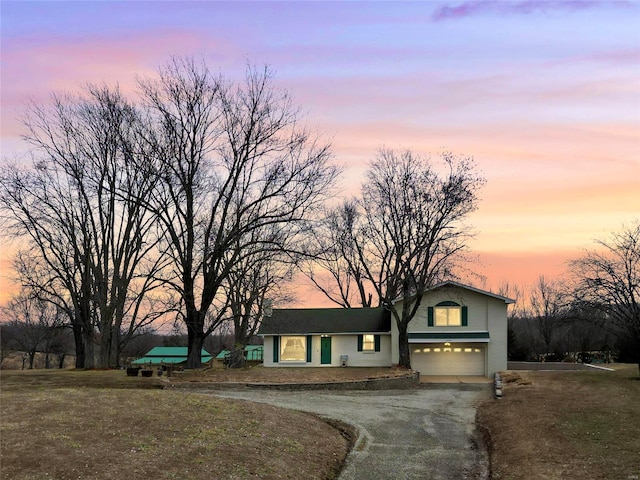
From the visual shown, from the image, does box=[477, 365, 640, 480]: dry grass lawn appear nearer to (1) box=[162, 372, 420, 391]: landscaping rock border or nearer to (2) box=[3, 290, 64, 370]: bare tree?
(1) box=[162, 372, 420, 391]: landscaping rock border

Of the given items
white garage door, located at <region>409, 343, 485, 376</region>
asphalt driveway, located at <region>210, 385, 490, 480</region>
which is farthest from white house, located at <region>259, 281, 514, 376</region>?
asphalt driveway, located at <region>210, 385, 490, 480</region>

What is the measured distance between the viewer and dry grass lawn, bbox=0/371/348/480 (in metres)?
10.4

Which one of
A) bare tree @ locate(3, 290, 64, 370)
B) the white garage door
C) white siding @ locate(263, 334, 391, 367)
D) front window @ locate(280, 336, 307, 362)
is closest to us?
the white garage door

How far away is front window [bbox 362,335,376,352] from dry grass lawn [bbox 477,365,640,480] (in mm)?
12471

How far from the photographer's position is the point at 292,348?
37.5 m

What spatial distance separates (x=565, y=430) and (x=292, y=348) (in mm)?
23923

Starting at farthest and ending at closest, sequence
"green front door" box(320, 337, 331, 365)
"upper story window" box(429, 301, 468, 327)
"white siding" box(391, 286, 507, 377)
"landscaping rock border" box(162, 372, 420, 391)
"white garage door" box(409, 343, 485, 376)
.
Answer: "green front door" box(320, 337, 331, 365) → "white garage door" box(409, 343, 485, 376) → "upper story window" box(429, 301, 468, 327) → "white siding" box(391, 286, 507, 377) → "landscaping rock border" box(162, 372, 420, 391)

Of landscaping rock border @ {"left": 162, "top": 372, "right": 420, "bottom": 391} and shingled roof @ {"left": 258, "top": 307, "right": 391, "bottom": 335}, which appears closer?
landscaping rock border @ {"left": 162, "top": 372, "right": 420, "bottom": 391}

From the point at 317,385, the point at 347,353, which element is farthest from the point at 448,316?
the point at 317,385

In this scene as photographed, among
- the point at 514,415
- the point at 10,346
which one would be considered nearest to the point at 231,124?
the point at 514,415

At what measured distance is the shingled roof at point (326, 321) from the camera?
37.1 m

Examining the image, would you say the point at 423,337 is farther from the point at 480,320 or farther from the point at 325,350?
the point at 325,350

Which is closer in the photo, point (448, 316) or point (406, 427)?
point (406, 427)

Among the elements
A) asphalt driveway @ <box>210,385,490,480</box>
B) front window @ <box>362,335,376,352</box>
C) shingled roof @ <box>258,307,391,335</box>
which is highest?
shingled roof @ <box>258,307,391,335</box>
